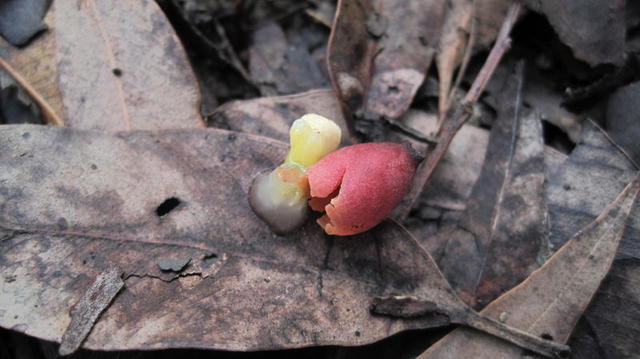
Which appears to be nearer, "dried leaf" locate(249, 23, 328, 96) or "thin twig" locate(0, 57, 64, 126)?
"thin twig" locate(0, 57, 64, 126)

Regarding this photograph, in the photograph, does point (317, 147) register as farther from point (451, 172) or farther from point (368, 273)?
point (451, 172)

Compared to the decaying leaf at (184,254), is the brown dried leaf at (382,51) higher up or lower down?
higher up

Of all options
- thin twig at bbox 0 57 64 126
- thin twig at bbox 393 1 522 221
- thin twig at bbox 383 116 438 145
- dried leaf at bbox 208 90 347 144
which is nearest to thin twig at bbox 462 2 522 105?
thin twig at bbox 393 1 522 221

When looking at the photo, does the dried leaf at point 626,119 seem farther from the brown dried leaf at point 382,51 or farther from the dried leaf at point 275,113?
the dried leaf at point 275,113

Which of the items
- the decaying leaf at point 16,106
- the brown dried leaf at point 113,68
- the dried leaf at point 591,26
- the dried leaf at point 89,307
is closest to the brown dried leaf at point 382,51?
the dried leaf at point 591,26

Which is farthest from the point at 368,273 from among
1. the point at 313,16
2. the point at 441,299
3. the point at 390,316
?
the point at 313,16

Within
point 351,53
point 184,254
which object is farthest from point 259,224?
point 351,53

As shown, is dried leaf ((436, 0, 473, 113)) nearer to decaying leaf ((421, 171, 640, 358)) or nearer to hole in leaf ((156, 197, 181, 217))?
decaying leaf ((421, 171, 640, 358))
